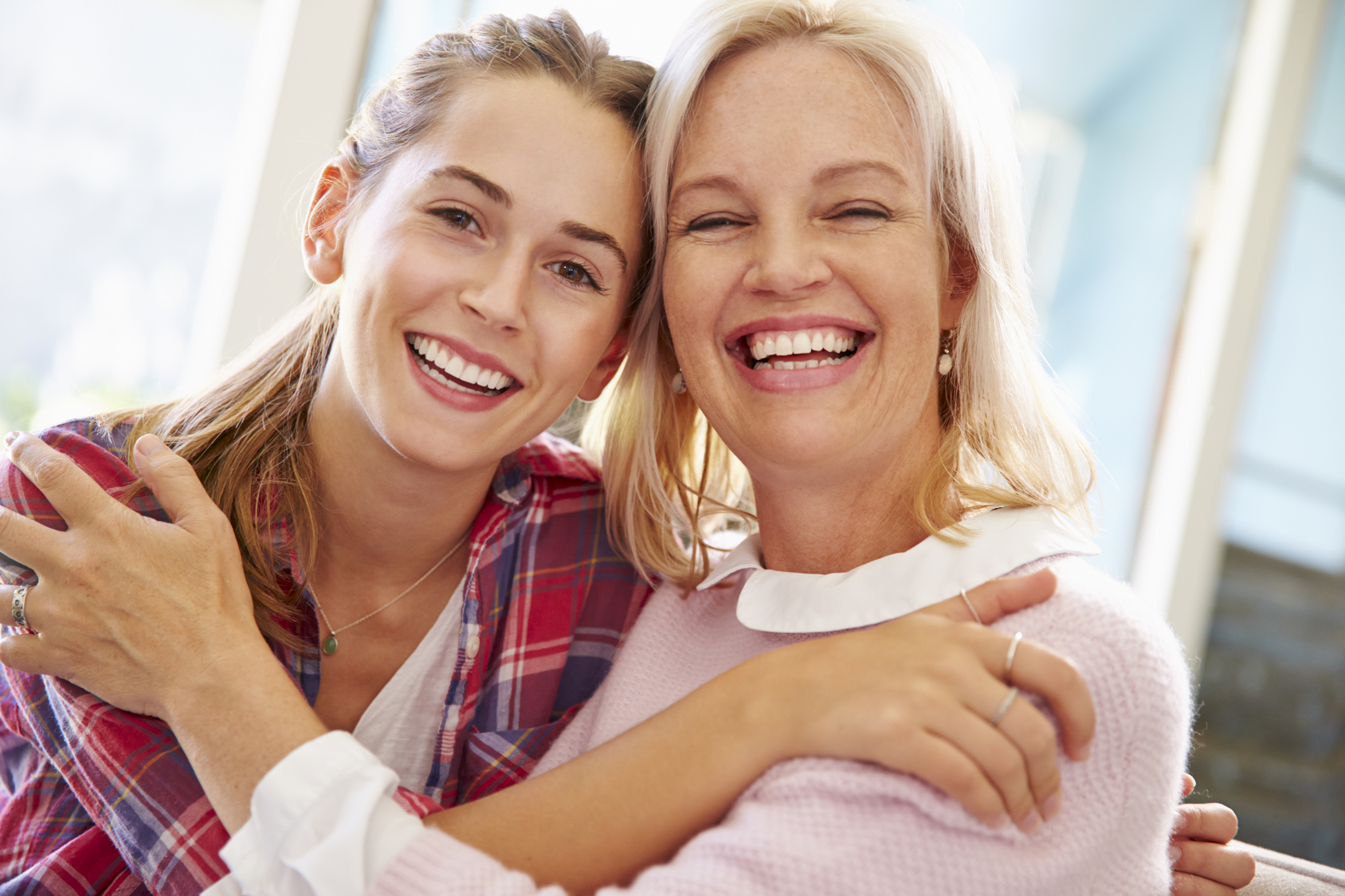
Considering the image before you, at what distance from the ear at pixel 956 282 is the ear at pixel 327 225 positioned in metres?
0.85

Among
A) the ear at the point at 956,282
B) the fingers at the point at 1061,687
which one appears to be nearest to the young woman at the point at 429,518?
the fingers at the point at 1061,687

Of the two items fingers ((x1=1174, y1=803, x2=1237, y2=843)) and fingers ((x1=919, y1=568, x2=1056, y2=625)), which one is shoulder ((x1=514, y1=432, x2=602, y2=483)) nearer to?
fingers ((x1=919, y1=568, x2=1056, y2=625))

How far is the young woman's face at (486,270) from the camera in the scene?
1.28 meters

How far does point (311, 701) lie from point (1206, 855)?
3.78ft

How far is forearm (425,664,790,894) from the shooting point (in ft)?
3.22

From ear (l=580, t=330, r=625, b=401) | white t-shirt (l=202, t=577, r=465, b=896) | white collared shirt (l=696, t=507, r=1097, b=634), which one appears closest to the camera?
white collared shirt (l=696, t=507, r=1097, b=634)

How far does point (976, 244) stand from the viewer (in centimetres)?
126

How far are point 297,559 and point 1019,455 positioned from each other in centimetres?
97

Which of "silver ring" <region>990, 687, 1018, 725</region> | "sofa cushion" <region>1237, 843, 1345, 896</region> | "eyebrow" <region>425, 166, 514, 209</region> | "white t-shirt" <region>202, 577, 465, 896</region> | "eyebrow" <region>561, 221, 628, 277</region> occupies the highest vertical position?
"eyebrow" <region>425, 166, 514, 209</region>

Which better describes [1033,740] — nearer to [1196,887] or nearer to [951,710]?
[951,710]

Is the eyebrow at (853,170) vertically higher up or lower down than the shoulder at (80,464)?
higher up

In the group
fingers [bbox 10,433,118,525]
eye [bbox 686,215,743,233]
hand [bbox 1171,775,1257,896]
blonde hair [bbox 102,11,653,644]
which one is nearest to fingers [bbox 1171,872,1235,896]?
hand [bbox 1171,775,1257,896]

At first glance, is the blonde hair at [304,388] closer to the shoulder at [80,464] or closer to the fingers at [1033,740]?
the shoulder at [80,464]

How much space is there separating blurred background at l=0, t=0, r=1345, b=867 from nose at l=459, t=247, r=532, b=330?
2.21 m
